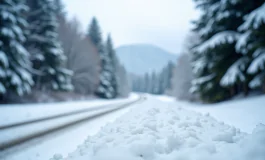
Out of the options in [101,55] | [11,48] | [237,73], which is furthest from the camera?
[101,55]

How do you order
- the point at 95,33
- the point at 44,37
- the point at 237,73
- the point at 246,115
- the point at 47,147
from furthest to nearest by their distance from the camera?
the point at 95,33, the point at 44,37, the point at 237,73, the point at 246,115, the point at 47,147

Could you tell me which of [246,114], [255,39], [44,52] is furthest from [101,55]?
[246,114]

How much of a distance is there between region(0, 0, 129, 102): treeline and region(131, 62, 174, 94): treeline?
40.1 meters

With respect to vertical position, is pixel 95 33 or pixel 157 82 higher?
pixel 95 33

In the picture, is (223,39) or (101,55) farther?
(101,55)

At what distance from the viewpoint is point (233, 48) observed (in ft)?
29.8

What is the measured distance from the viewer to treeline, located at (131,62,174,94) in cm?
6688

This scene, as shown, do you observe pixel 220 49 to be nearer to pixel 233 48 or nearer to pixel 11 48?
pixel 233 48

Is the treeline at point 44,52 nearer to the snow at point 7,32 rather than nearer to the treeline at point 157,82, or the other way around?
the snow at point 7,32

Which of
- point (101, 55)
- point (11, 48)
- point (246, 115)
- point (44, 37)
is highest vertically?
point (101, 55)

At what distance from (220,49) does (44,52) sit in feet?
49.7

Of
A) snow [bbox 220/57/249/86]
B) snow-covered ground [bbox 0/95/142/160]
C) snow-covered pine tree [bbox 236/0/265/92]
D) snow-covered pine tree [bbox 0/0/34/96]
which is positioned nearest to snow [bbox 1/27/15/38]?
snow-covered pine tree [bbox 0/0/34/96]

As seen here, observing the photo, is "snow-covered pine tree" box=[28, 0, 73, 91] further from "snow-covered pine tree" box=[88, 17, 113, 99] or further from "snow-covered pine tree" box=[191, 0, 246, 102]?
"snow-covered pine tree" box=[191, 0, 246, 102]

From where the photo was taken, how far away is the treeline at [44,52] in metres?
10.0
